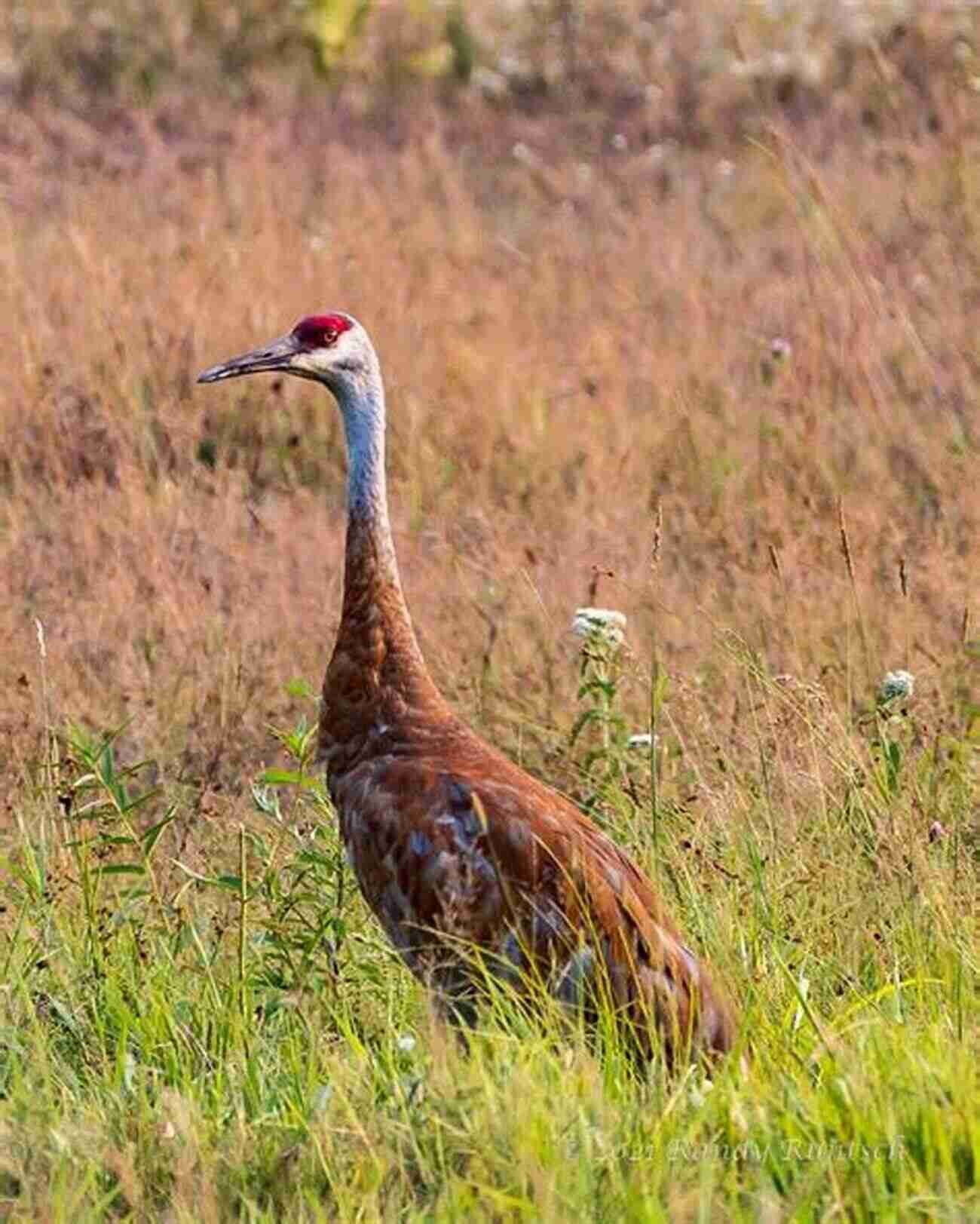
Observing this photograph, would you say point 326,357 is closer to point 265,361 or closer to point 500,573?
point 265,361

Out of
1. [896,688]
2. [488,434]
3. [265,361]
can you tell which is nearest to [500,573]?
[488,434]

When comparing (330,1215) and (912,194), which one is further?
(912,194)

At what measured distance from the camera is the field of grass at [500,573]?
4039 mm

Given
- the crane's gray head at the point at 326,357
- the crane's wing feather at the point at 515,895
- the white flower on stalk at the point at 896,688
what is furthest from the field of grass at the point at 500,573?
the crane's gray head at the point at 326,357

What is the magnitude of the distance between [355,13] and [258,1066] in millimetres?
8943

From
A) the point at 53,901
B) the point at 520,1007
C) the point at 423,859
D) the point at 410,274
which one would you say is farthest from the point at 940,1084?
the point at 410,274

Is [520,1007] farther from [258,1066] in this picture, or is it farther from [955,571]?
[955,571]

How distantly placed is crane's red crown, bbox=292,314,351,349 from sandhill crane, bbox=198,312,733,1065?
0.87 feet

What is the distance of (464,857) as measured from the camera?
190 inches

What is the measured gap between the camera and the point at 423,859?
4.85 metres

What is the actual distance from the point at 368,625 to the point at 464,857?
67 cm

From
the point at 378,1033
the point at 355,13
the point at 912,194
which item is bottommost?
the point at 378,1033

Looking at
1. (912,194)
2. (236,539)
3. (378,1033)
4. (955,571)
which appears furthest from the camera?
(912,194)

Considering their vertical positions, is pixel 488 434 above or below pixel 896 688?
above
